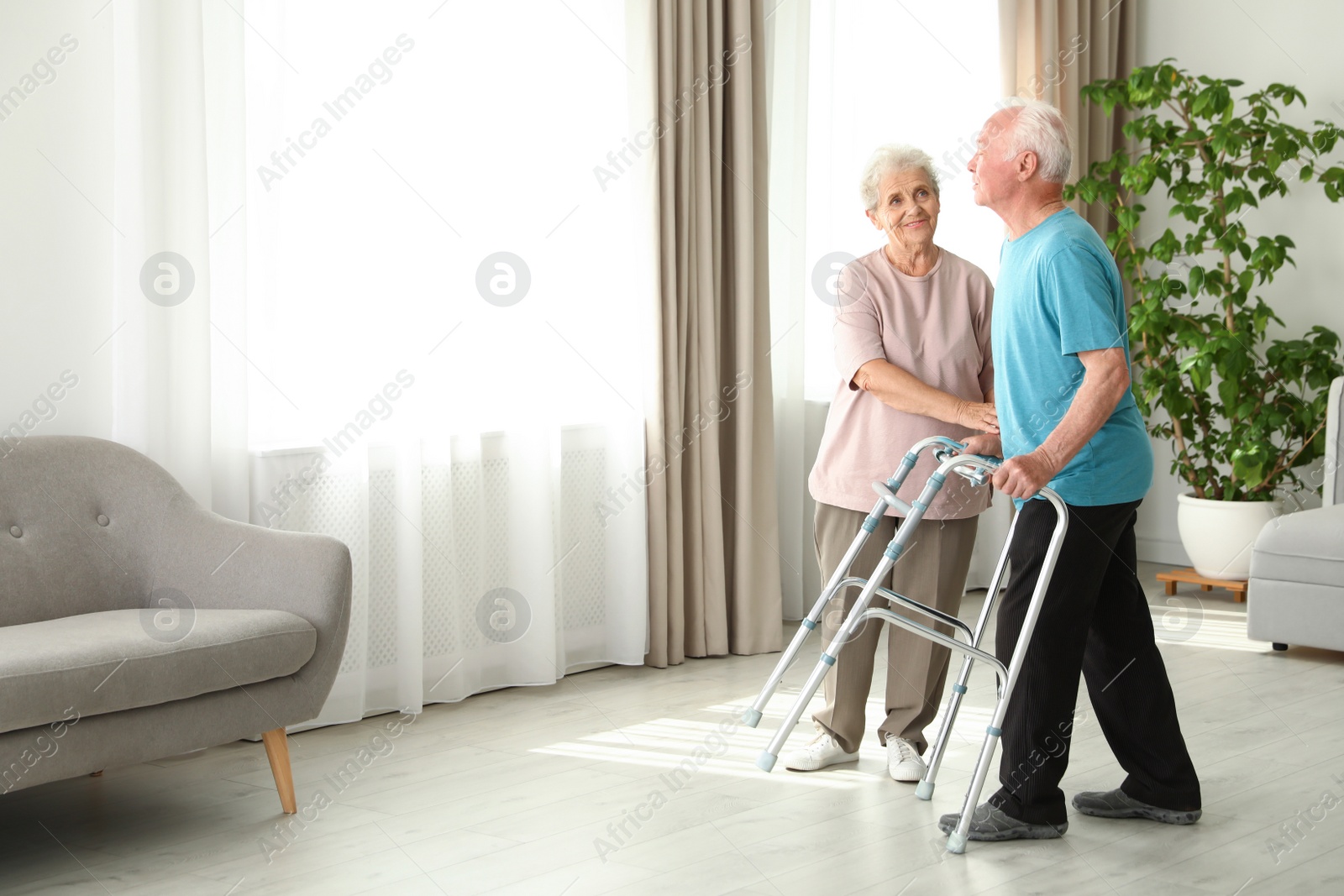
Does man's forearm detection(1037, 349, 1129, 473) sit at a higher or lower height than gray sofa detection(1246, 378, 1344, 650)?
higher

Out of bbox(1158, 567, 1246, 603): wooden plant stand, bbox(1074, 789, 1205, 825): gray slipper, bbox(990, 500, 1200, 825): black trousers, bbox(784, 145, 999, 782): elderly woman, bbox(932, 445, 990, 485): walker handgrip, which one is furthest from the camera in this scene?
bbox(1158, 567, 1246, 603): wooden plant stand

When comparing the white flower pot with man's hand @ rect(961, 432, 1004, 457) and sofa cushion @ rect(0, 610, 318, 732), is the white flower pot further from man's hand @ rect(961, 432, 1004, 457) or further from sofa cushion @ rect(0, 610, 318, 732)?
sofa cushion @ rect(0, 610, 318, 732)

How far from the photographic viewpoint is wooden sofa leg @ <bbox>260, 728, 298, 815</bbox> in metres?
2.79

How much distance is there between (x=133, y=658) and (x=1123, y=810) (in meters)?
2.00

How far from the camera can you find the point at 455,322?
373 centimetres

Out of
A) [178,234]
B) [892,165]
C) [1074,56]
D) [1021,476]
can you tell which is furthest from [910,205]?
[1074,56]

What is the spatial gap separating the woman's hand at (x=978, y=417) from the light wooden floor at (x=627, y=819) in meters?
0.81

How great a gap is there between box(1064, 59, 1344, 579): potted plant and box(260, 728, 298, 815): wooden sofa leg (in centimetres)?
365

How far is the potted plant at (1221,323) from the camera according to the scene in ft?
16.5

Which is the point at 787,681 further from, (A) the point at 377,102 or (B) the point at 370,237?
(A) the point at 377,102

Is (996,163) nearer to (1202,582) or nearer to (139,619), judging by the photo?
(139,619)

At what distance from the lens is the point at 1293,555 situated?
4.18 meters

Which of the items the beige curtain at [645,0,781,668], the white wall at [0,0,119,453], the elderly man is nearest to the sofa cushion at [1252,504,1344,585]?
the beige curtain at [645,0,781,668]

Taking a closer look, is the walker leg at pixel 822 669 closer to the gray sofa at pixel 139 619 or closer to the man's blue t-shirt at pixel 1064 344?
the man's blue t-shirt at pixel 1064 344
